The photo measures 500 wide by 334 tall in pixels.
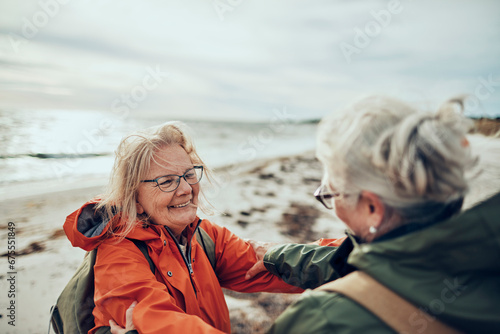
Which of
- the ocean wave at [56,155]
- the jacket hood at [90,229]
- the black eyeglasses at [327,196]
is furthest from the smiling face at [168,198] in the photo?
the ocean wave at [56,155]

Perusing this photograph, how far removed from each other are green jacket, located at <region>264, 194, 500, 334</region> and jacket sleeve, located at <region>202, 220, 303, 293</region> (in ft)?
4.10

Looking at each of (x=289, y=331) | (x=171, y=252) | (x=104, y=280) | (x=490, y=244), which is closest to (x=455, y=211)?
(x=490, y=244)

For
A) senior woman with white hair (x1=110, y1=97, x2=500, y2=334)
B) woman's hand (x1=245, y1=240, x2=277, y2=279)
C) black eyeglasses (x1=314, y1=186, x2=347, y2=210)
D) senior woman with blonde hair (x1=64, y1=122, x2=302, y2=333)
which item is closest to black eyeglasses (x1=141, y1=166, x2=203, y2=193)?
senior woman with blonde hair (x1=64, y1=122, x2=302, y2=333)

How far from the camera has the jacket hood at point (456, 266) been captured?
3.01 ft

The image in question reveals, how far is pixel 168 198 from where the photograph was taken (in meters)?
2.03

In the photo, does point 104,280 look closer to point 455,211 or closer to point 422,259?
point 422,259

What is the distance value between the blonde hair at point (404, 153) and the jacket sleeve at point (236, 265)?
1.35 metres

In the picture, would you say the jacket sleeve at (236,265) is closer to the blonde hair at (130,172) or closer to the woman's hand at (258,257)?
the woman's hand at (258,257)

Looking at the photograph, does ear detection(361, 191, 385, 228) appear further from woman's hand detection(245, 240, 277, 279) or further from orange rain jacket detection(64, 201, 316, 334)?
woman's hand detection(245, 240, 277, 279)

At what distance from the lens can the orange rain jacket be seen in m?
1.49

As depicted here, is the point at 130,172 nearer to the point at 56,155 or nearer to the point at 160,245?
the point at 160,245

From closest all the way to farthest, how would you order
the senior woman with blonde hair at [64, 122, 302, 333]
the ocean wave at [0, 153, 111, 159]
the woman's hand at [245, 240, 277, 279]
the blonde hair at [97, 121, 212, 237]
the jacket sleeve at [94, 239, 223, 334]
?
the jacket sleeve at [94, 239, 223, 334] → the senior woman with blonde hair at [64, 122, 302, 333] → the blonde hair at [97, 121, 212, 237] → the woman's hand at [245, 240, 277, 279] → the ocean wave at [0, 153, 111, 159]

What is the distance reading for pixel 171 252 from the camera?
192 cm

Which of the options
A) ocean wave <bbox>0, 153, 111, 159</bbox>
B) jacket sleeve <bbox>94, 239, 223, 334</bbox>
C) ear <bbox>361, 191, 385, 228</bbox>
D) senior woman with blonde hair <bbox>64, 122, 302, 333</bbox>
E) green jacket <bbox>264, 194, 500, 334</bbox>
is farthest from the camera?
ocean wave <bbox>0, 153, 111, 159</bbox>
